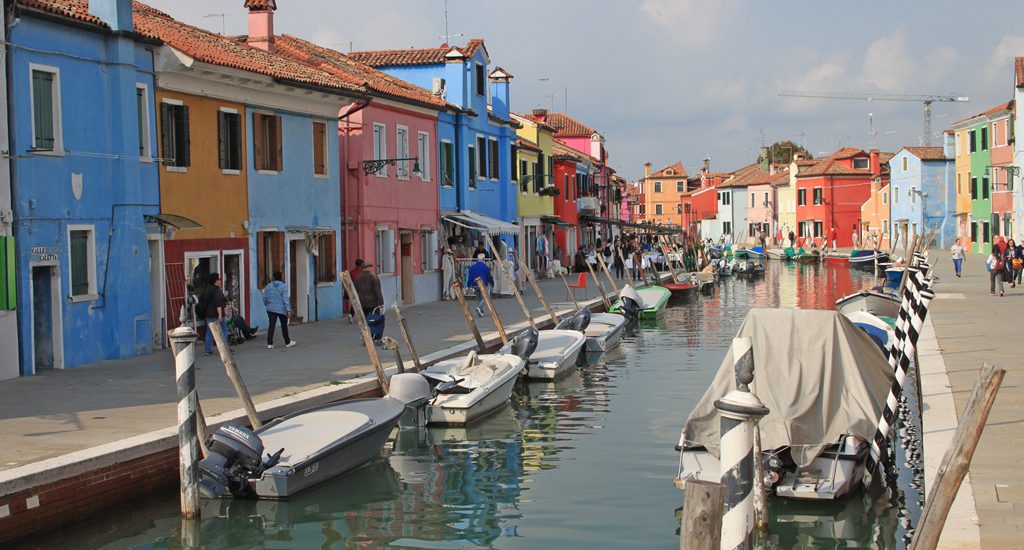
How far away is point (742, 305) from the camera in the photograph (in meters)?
39.2

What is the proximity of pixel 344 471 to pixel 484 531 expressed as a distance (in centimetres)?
261

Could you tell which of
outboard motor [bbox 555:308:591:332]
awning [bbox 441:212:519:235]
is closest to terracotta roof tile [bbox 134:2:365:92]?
outboard motor [bbox 555:308:591:332]

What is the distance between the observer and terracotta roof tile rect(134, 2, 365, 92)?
21047mm

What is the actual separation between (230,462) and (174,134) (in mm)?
10766

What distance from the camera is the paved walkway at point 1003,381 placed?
8945 mm

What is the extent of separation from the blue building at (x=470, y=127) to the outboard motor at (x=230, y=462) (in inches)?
912

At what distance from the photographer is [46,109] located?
17.8 meters

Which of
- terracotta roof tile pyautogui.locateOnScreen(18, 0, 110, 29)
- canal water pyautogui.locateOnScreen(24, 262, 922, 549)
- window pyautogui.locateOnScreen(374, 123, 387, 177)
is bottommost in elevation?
canal water pyautogui.locateOnScreen(24, 262, 922, 549)

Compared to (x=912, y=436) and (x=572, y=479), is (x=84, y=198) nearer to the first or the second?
(x=572, y=479)

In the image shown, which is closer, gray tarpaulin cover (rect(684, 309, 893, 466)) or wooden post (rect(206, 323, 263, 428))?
gray tarpaulin cover (rect(684, 309, 893, 466))

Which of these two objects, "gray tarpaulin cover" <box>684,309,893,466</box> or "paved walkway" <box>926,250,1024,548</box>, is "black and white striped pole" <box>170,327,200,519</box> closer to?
"gray tarpaulin cover" <box>684,309,893,466</box>

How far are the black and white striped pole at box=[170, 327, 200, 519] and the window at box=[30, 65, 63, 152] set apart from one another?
25.2 ft

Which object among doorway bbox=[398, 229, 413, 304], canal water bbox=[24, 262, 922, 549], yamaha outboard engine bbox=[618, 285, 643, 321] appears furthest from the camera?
yamaha outboard engine bbox=[618, 285, 643, 321]

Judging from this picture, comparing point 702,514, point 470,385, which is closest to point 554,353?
point 470,385
